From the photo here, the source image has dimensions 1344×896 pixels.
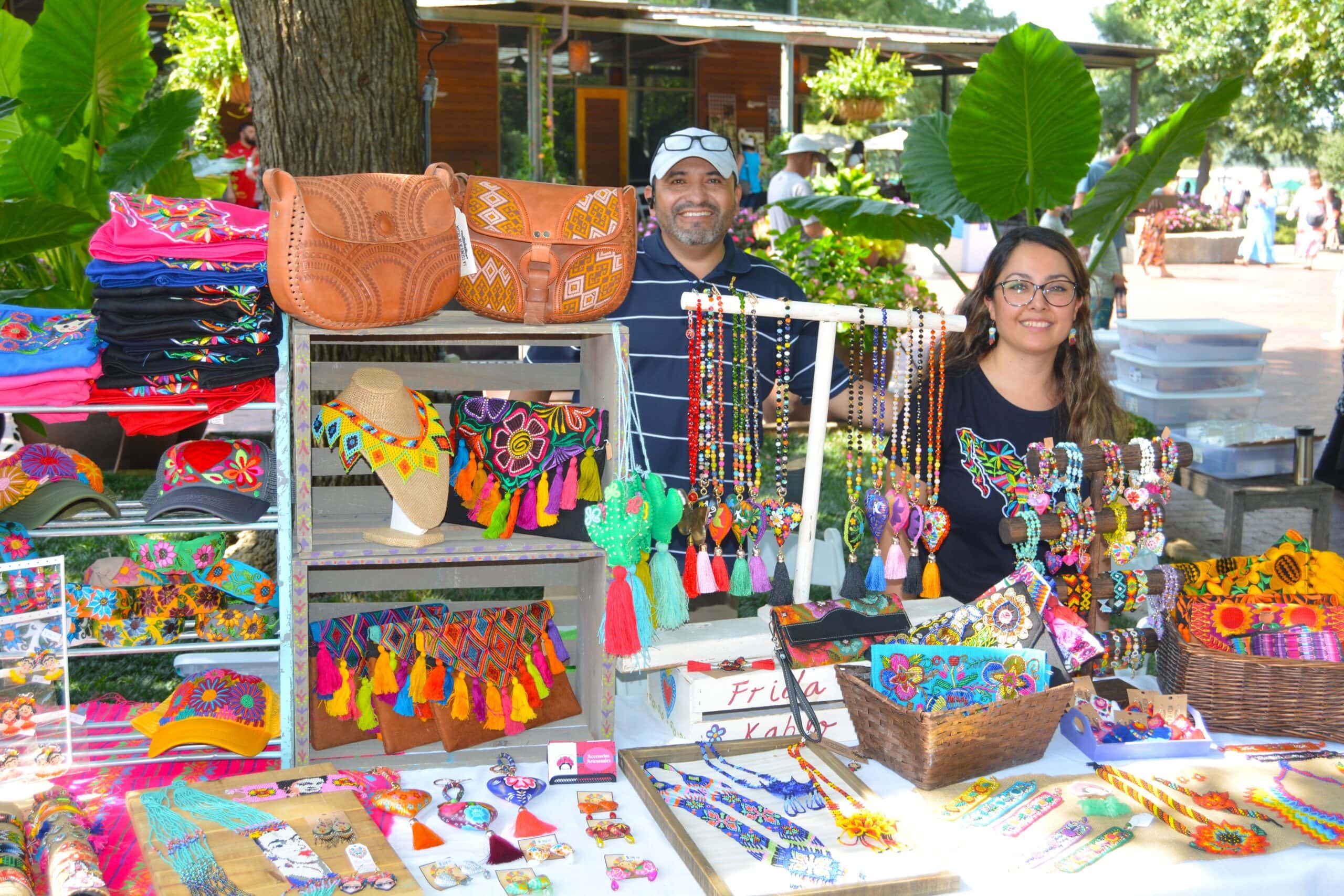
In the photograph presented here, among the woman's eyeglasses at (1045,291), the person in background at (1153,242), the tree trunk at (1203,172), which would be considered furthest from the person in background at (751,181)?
the tree trunk at (1203,172)

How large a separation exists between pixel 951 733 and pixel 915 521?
59 centimetres

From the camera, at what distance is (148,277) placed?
2.10 meters

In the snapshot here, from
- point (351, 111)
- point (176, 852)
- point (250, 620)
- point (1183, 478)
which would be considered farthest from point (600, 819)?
point (1183, 478)

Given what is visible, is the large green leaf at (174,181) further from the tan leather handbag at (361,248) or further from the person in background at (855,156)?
the person in background at (855,156)

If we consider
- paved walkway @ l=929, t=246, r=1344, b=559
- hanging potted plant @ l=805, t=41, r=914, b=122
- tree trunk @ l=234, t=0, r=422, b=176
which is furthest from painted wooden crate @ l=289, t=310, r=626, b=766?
hanging potted plant @ l=805, t=41, r=914, b=122

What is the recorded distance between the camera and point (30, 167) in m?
3.63

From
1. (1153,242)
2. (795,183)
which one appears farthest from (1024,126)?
(1153,242)

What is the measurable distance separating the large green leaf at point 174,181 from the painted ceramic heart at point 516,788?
3.34 metres

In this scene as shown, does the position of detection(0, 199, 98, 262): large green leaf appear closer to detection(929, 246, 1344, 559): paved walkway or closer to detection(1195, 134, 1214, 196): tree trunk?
detection(929, 246, 1344, 559): paved walkway

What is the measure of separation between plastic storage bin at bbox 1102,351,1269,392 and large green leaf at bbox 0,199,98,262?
505 centimetres

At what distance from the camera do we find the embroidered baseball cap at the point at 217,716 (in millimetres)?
2250

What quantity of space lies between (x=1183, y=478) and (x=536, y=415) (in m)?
4.04

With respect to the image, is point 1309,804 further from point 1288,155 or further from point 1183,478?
point 1288,155

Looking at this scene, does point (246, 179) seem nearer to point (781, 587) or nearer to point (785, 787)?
point (781, 587)
